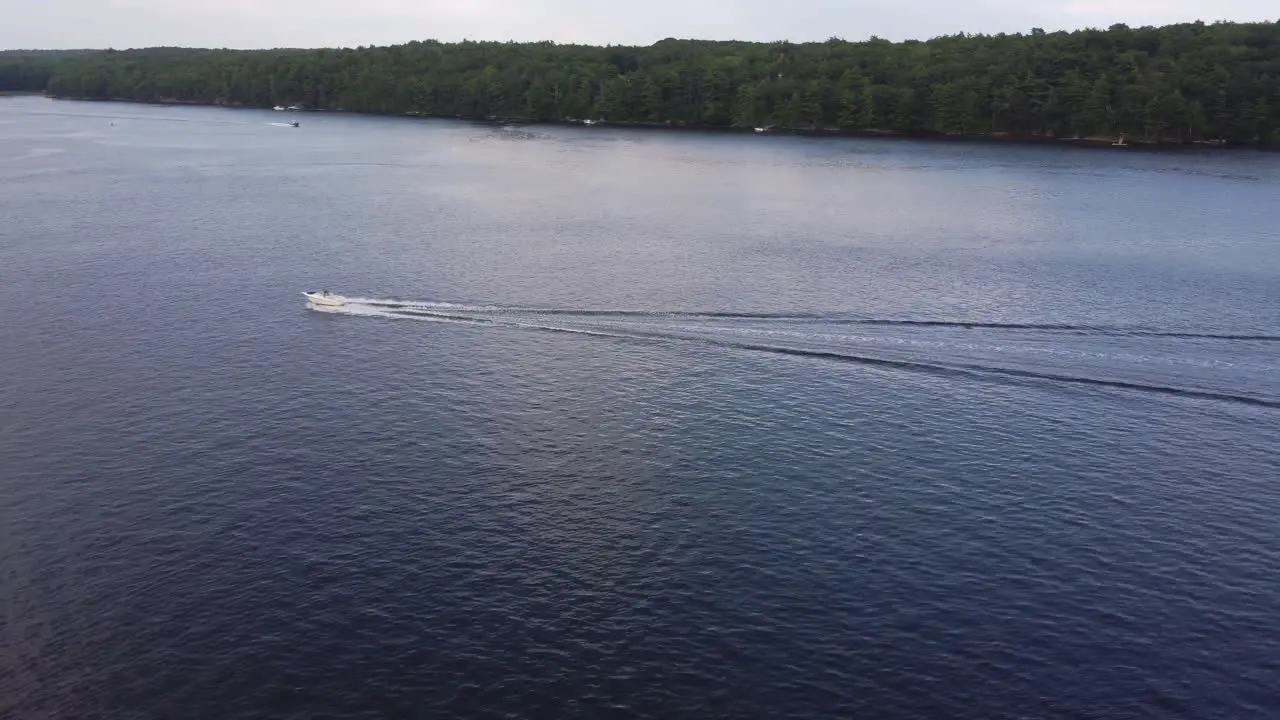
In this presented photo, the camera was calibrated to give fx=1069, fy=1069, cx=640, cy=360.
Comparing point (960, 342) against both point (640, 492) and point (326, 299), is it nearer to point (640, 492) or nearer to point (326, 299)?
point (640, 492)

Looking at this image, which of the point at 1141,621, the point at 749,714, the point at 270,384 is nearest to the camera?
the point at 749,714

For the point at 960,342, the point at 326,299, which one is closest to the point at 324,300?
the point at 326,299

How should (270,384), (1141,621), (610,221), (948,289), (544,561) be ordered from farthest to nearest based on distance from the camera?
(610,221) < (948,289) < (270,384) < (544,561) < (1141,621)

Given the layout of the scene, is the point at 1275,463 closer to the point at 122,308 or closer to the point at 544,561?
the point at 544,561

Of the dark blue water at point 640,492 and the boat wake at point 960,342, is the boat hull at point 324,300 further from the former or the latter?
the dark blue water at point 640,492

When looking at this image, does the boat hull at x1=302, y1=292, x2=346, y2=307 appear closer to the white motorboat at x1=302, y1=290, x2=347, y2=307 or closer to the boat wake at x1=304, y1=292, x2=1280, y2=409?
the white motorboat at x1=302, y1=290, x2=347, y2=307

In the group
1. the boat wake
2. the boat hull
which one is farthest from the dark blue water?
the boat hull

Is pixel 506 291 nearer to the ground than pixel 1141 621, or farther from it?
farther from it

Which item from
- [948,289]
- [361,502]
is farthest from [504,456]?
[948,289]
